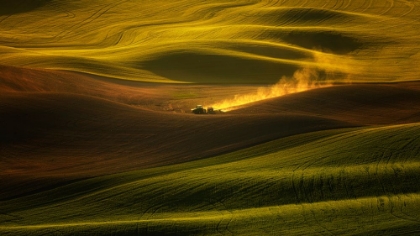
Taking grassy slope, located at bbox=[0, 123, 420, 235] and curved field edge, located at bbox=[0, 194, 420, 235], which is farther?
grassy slope, located at bbox=[0, 123, 420, 235]

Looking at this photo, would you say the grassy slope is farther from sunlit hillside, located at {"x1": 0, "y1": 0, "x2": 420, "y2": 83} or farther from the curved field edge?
sunlit hillside, located at {"x1": 0, "y1": 0, "x2": 420, "y2": 83}

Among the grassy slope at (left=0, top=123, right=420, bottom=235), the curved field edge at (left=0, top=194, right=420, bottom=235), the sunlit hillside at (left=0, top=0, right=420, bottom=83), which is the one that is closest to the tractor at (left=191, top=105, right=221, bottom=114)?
the grassy slope at (left=0, top=123, right=420, bottom=235)

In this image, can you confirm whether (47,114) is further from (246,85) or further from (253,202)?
(246,85)

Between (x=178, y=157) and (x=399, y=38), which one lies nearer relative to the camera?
(x=178, y=157)

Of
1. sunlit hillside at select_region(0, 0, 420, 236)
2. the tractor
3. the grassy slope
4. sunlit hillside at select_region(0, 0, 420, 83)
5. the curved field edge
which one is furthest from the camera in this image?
sunlit hillside at select_region(0, 0, 420, 83)

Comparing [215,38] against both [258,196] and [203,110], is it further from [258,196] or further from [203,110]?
[258,196]

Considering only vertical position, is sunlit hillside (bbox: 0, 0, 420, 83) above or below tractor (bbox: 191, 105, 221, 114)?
above

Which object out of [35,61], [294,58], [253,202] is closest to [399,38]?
[294,58]
